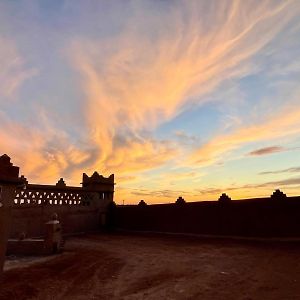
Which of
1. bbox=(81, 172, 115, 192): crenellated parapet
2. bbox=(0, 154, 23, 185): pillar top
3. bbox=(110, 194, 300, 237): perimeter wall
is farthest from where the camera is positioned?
bbox=(81, 172, 115, 192): crenellated parapet

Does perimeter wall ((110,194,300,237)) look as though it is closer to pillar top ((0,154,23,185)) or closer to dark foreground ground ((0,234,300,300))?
dark foreground ground ((0,234,300,300))

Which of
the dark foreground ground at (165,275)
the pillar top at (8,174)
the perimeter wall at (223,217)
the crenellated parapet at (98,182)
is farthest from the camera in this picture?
the crenellated parapet at (98,182)

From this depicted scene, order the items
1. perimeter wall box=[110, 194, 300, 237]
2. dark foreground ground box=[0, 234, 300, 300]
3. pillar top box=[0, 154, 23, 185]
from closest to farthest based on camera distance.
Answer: pillar top box=[0, 154, 23, 185], dark foreground ground box=[0, 234, 300, 300], perimeter wall box=[110, 194, 300, 237]

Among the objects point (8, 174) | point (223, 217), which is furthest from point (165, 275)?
point (223, 217)

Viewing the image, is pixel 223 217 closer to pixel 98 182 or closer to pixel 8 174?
pixel 98 182

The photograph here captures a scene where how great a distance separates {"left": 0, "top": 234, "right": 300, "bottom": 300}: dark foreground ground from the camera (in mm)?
7953

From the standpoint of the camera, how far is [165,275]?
32.5 ft

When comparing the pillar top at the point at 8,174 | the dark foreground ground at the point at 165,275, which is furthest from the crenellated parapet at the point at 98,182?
the pillar top at the point at 8,174

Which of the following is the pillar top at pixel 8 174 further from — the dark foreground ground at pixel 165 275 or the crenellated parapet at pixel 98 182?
the crenellated parapet at pixel 98 182

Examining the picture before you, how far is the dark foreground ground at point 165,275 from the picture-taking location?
26.1ft

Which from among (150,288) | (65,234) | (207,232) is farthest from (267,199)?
(65,234)

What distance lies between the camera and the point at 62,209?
A: 24062 millimetres

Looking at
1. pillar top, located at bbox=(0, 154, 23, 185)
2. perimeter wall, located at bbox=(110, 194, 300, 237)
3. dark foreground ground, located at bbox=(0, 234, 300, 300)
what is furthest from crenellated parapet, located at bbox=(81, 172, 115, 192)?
pillar top, located at bbox=(0, 154, 23, 185)

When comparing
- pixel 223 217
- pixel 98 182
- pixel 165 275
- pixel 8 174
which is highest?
pixel 98 182
